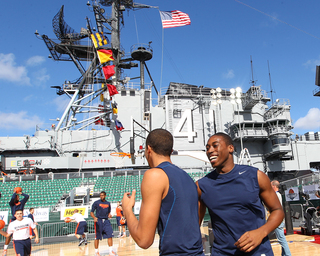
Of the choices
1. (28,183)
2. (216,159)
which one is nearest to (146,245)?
(216,159)

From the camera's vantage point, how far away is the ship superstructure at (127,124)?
2725cm

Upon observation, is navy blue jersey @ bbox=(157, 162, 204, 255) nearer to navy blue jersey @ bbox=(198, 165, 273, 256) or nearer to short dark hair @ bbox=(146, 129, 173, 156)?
short dark hair @ bbox=(146, 129, 173, 156)

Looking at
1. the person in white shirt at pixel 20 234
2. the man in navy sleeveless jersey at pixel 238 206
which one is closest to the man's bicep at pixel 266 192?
the man in navy sleeveless jersey at pixel 238 206

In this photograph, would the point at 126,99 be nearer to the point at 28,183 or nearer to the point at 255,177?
the point at 28,183

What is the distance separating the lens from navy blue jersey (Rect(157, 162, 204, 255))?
2.12 m

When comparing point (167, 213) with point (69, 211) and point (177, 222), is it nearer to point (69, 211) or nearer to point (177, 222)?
point (177, 222)

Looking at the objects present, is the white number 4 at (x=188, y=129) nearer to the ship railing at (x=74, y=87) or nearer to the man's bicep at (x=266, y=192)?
the man's bicep at (x=266, y=192)

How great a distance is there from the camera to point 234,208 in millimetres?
2471

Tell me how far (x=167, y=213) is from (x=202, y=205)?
2.40 ft

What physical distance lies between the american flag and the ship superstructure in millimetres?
7577

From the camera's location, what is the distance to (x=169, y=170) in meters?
2.27

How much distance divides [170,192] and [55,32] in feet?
115

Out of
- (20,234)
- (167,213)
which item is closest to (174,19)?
(20,234)

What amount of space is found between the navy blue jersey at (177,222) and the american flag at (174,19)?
21921mm
